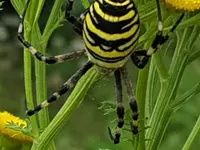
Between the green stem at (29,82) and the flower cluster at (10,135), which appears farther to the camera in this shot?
the flower cluster at (10,135)

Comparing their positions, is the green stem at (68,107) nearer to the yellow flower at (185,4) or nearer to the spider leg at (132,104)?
the spider leg at (132,104)

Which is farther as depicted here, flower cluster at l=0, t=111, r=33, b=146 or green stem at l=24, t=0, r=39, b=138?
flower cluster at l=0, t=111, r=33, b=146

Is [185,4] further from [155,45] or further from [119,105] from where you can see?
[119,105]

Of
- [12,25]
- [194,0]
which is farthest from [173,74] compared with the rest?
[12,25]

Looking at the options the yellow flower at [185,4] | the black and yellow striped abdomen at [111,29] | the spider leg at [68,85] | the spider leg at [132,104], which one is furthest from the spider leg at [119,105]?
the yellow flower at [185,4]

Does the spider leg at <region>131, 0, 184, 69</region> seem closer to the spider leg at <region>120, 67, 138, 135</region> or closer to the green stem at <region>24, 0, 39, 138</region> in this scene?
the spider leg at <region>120, 67, 138, 135</region>

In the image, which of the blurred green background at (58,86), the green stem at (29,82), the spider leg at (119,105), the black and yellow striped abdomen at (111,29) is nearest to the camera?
the black and yellow striped abdomen at (111,29)

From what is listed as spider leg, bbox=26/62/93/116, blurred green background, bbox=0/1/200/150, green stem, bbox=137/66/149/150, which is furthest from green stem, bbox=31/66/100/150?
blurred green background, bbox=0/1/200/150
